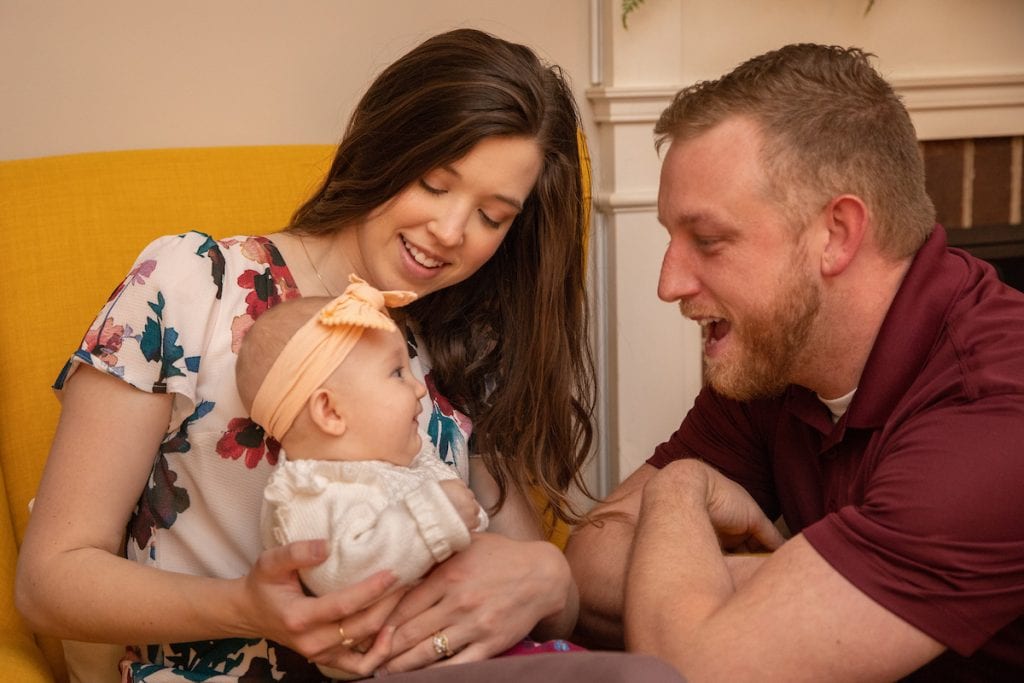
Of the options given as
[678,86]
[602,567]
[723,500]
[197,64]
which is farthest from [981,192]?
[197,64]

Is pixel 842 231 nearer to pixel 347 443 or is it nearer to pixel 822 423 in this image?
pixel 822 423

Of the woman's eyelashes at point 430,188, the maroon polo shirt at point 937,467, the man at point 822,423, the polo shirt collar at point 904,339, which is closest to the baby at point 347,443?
the woman's eyelashes at point 430,188

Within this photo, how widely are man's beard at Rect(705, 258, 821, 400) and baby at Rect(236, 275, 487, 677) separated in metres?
0.52

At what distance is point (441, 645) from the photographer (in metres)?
1.32

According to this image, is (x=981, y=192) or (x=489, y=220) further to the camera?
(x=981, y=192)

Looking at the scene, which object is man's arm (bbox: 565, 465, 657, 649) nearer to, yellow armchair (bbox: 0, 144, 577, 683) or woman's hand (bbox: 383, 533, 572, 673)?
yellow armchair (bbox: 0, 144, 577, 683)

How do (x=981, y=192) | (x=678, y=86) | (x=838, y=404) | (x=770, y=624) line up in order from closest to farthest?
(x=770, y=624), (x=838, y=404), (x=678, y=86), (x=981, y=192)

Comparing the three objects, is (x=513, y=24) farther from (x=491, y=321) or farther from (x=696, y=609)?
(x=696, y=609)

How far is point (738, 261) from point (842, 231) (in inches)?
5.7

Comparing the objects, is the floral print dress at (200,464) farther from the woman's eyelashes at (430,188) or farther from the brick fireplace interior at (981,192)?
the brick fireplace interior at (981,192)

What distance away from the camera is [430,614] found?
1.33 meters

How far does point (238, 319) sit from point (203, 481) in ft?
0.69

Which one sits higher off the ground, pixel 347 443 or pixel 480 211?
pixel 480 211

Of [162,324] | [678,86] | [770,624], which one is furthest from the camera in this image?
[678,86]
